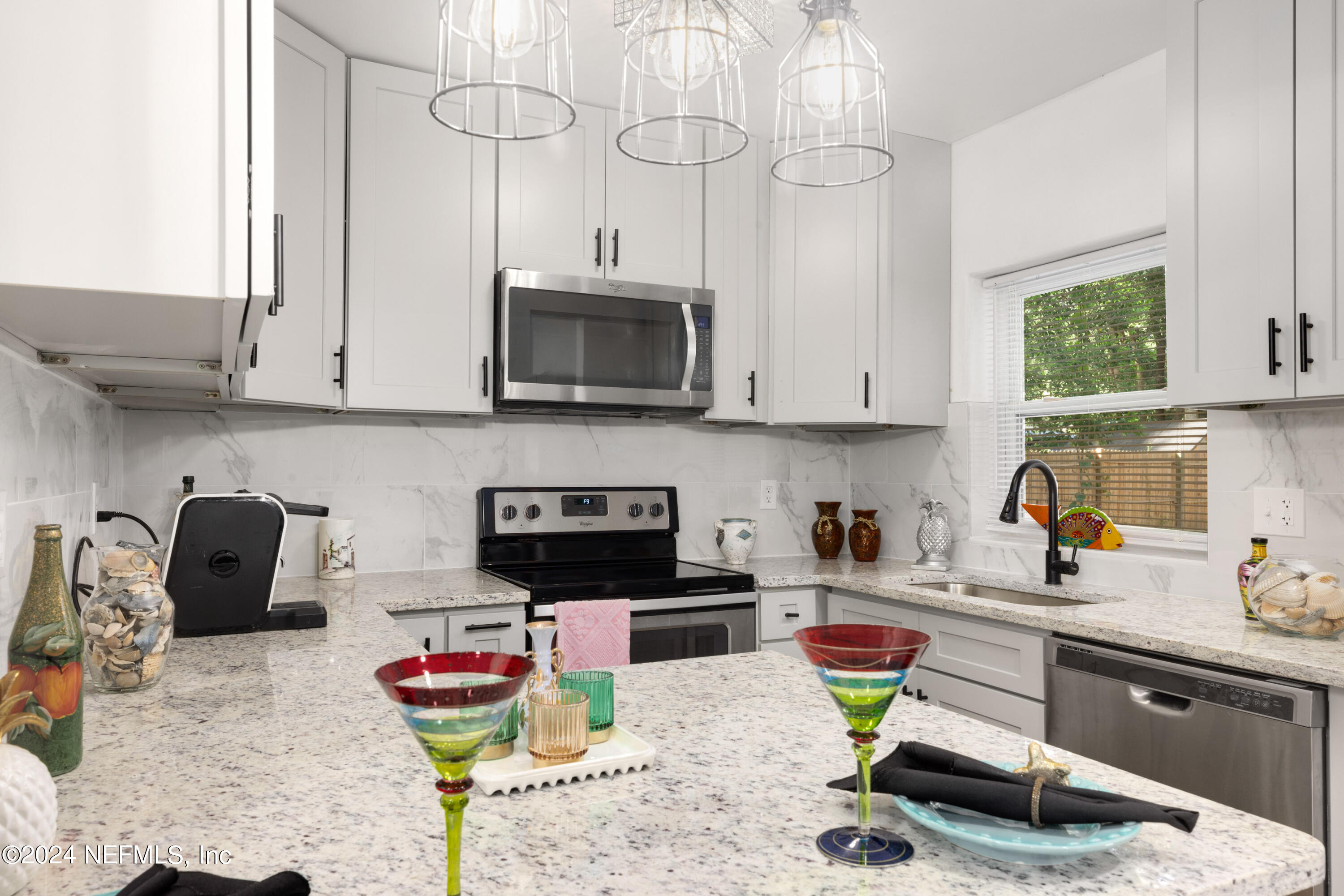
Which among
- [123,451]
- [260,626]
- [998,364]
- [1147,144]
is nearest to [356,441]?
[123,451]

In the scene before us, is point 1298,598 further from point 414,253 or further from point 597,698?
point 414,253

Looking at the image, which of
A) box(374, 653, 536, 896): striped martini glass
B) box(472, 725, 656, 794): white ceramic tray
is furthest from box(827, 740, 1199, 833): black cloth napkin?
box(374, 653, 536, 896): striped martini glass

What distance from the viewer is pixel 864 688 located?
2.42 ft

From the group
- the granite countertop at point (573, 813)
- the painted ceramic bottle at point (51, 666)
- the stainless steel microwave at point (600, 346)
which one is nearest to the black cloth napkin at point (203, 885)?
the granite countertop at point (573, 813)

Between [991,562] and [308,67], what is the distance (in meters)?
2.70

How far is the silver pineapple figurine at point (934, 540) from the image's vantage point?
3.15 meters

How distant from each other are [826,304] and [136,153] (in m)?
2.57

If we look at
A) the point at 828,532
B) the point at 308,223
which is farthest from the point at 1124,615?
the point at 308,223

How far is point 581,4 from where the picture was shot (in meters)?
2.24

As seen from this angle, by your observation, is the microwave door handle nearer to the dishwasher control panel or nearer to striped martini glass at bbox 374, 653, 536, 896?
the dishwasher control panel

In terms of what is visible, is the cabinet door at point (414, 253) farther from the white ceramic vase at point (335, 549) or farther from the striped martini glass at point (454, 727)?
the striped martini glass at point (454, 727)

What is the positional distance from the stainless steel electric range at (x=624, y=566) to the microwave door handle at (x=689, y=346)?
1.66 ft

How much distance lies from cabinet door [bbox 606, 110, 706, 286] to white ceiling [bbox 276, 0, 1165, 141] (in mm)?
246

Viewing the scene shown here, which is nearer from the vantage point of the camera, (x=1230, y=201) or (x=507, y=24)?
(x=507, y=24)
